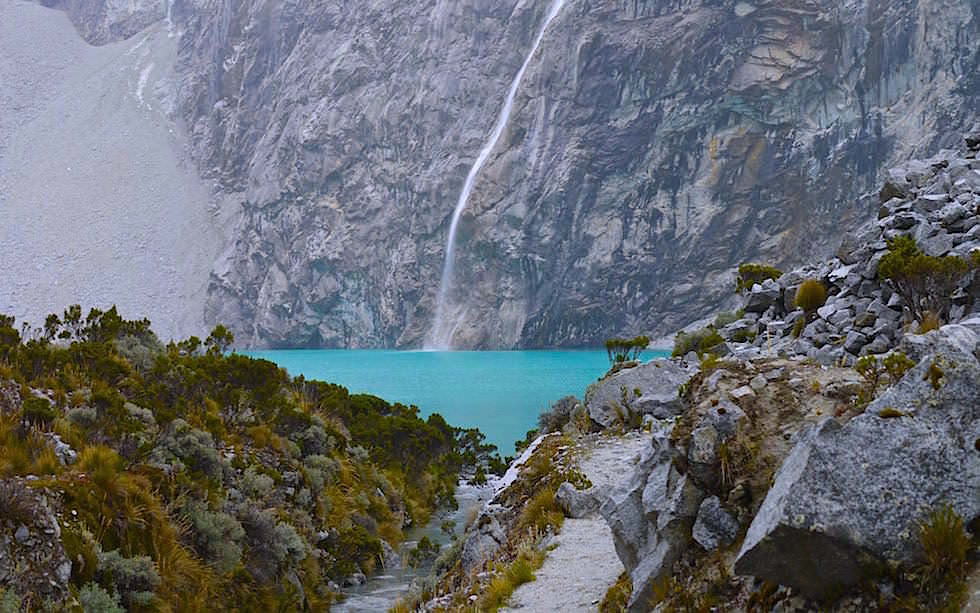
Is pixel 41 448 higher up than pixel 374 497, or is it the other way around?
pixel 41 448

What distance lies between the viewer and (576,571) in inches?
322

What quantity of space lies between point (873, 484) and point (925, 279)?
23.3ft

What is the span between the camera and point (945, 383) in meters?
4.64

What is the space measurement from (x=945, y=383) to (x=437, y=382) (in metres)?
45.8

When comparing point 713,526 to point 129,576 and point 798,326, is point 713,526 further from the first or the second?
point 798,326

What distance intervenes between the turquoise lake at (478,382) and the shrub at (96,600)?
19.4 metres

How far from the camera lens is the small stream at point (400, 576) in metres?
13.5

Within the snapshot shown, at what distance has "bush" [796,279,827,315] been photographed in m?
13.6

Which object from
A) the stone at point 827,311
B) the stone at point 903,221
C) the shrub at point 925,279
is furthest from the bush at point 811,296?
the shrub at point 925,279

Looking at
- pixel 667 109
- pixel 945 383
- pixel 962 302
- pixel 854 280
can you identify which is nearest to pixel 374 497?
pixel 854 280

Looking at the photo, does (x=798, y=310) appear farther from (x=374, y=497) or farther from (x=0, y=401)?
(x=0, y=401)

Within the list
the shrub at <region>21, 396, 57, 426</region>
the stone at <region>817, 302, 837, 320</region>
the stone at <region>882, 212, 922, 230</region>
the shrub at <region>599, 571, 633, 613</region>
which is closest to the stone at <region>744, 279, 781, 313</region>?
the stone at <region>882, 212, 922, 230</region>

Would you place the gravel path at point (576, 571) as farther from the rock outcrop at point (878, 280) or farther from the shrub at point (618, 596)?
the rock outcrop at point (878, 280)

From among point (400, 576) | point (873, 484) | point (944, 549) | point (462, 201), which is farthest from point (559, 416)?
point (462, 201)
